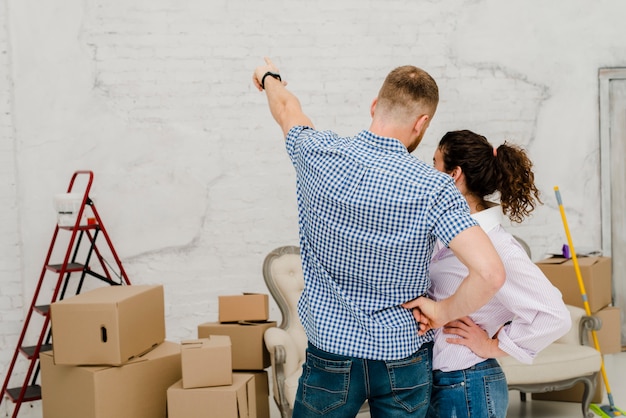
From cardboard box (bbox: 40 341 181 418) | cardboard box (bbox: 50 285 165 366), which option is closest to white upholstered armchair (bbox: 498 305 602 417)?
cardboard box (bbox: 40 341 181 418)

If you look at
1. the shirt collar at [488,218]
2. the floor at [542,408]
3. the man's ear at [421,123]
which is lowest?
the floor at [542,408]

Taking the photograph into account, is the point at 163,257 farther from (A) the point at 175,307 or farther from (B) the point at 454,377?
(B) the point at 454,377

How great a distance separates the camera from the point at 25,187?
4.49 metres

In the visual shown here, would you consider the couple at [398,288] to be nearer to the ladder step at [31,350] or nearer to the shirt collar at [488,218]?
the shirt collar at [488,218]

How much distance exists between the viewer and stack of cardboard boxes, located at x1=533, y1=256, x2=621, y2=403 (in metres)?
4.34

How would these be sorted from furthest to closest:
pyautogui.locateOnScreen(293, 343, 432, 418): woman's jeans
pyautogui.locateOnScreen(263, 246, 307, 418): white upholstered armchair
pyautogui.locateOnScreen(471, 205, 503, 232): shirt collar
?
1. pyautogui.locateOnScreen(263, 246, 307, 418): white upholstered armchair
2. pyautogui.locateOnScreen(471, 205, 503, 232): shirt collar
3. pyautogui.locateOnScreen(293, 343, 432, 418): woman's jeans

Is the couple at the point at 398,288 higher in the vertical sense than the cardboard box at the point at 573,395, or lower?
higher

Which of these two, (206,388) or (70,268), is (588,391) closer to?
(206,388)

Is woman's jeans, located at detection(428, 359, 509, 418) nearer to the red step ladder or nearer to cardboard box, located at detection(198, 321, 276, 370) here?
cardboard box, located at detection(198, 321, 276, 370)

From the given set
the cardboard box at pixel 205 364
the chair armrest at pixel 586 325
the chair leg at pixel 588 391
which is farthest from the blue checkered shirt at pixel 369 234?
the chair armrest at pixel 586 325

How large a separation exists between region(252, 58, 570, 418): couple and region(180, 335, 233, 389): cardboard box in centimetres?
165

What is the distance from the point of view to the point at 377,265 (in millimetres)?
1574

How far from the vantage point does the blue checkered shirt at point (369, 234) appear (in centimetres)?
152

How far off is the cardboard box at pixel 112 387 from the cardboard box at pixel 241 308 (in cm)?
43
